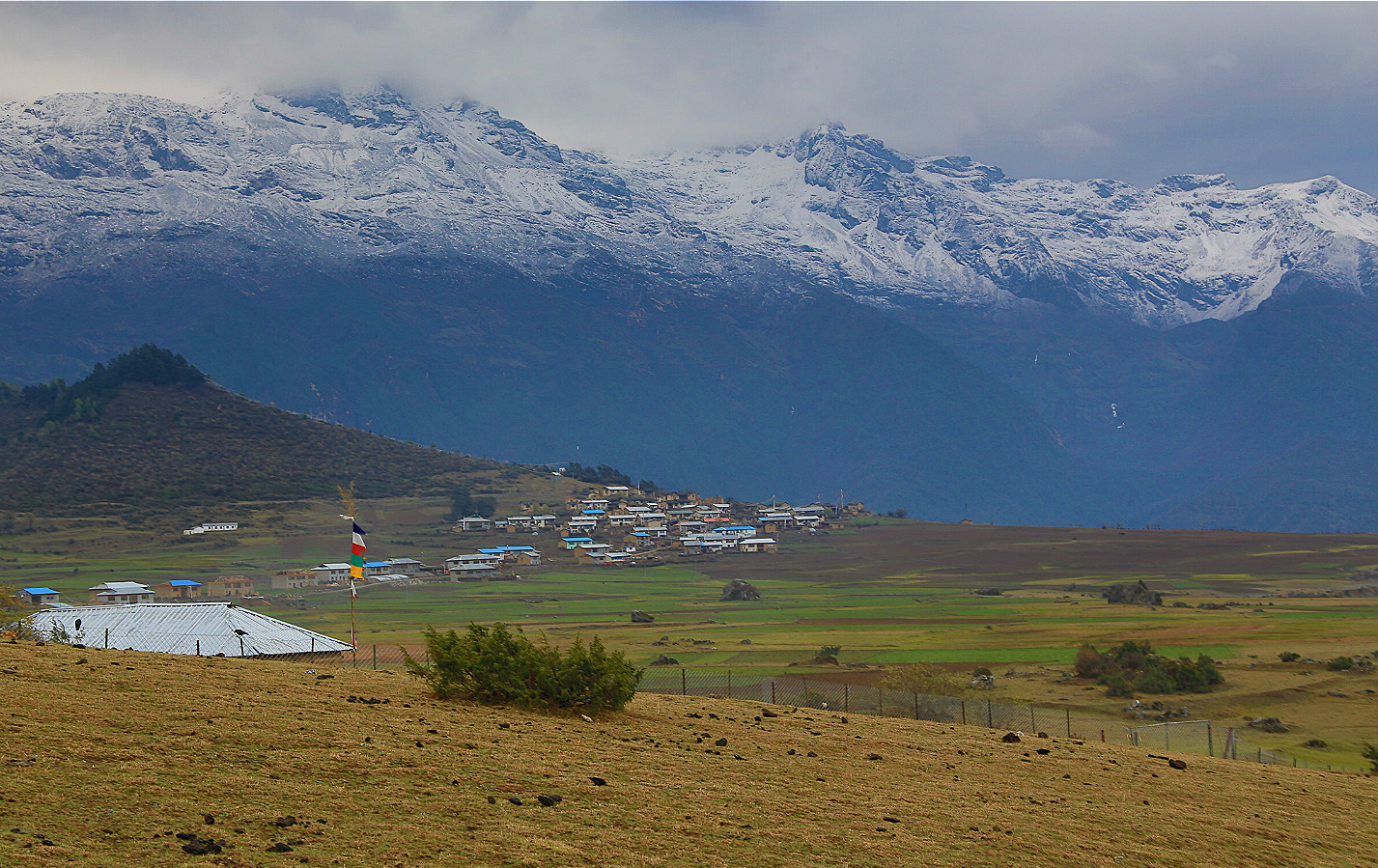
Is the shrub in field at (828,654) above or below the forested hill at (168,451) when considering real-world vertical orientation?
below

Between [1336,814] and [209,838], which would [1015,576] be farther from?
[209,838]

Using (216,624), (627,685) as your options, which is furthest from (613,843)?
(216,624)

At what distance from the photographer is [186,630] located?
37375 millimetres

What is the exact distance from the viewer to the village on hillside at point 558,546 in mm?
101500

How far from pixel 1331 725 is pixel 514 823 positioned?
37376mm

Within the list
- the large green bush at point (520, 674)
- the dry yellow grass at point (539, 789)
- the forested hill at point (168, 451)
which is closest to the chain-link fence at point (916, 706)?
Result: the dry yellow grass at point (539, 789)

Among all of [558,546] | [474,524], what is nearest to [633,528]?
[558,546]

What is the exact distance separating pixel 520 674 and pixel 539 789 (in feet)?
19.7

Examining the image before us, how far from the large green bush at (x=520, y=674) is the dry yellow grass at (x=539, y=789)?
19.6 inches

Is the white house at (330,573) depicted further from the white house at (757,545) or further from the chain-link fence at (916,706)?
the chain-link fence at (916,706)

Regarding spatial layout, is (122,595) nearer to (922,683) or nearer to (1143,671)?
Result: (922,683)

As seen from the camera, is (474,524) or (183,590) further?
(474,524)

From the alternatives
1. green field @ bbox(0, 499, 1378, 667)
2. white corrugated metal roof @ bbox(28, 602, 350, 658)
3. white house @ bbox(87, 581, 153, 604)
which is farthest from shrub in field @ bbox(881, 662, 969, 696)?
white house @ bbox(87, 581, 153, 604)

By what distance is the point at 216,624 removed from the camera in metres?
38.0
